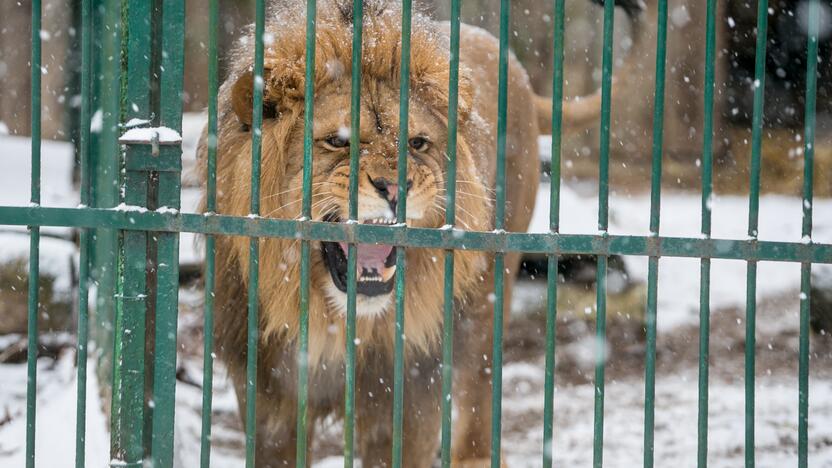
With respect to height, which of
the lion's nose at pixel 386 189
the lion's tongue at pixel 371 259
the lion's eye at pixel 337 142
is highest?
the lion's eye at pixel 337 142

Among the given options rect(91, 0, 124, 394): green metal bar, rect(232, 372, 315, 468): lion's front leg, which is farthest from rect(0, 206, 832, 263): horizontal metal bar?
rect(232, 372, 315, 468): lion's front leg

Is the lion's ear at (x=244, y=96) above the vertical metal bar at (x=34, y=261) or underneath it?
A: above

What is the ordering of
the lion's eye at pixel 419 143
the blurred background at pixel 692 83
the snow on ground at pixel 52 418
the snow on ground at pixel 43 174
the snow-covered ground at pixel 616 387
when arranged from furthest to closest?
the blurred background at pixel 692 83
the snow on ground at pixel 43 174
the snow-covered ground at pixel 616 387
the snow on ground at pixel 52 418
the lion's eye at pixel 419 143

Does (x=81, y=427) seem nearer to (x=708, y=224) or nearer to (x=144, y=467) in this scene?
(x=144, y=467)

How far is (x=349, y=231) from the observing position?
7.02 feet

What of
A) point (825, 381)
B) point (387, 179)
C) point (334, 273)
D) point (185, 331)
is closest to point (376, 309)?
point (334, 273)

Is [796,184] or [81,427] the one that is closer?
[81,427]

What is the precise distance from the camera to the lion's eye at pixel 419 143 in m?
3.12

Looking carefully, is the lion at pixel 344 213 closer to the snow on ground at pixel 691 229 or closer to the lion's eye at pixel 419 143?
the lion's eye at pixel 419 143

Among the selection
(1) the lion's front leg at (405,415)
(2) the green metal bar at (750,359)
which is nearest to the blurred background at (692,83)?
(1) the lion's front leg at (405,415)

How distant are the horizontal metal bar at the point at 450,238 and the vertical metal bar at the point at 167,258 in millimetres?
54

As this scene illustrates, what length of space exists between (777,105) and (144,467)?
29.4 feet

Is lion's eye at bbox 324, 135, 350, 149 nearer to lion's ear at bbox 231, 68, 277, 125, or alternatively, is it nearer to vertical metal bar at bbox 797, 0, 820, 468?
lion's ear at bbox 231, 68, 277, 125

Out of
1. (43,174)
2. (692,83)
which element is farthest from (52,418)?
(692,83)
